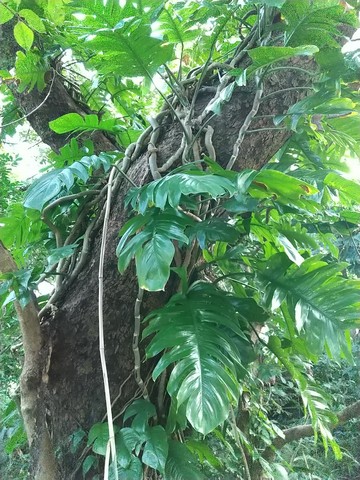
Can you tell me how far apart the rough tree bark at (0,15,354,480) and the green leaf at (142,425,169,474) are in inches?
5.0

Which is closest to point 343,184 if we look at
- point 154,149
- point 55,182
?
point 154,149

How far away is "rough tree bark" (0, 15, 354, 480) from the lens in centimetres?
104

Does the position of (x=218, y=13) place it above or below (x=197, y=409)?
above

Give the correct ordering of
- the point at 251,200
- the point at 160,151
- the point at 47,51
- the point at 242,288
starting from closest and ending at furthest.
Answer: the point at 251,200, the point at 160,151, the point at 242,288, the point at 47,51

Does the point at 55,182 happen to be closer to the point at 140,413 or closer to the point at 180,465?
the point at 140,413

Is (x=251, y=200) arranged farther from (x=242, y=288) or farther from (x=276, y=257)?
(x=242, y=288)

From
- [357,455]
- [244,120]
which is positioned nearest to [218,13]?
[244,120]

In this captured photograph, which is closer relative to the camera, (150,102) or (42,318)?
(42,318)

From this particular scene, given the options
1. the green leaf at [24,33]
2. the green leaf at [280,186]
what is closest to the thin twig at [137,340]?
the green leaf at [280,186]

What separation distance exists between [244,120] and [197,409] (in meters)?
0.70

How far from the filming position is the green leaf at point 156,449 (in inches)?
34.5

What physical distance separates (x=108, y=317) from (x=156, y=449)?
1.05 feet

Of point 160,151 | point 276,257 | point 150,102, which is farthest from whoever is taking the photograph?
point 150,102

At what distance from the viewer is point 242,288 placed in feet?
4.21
